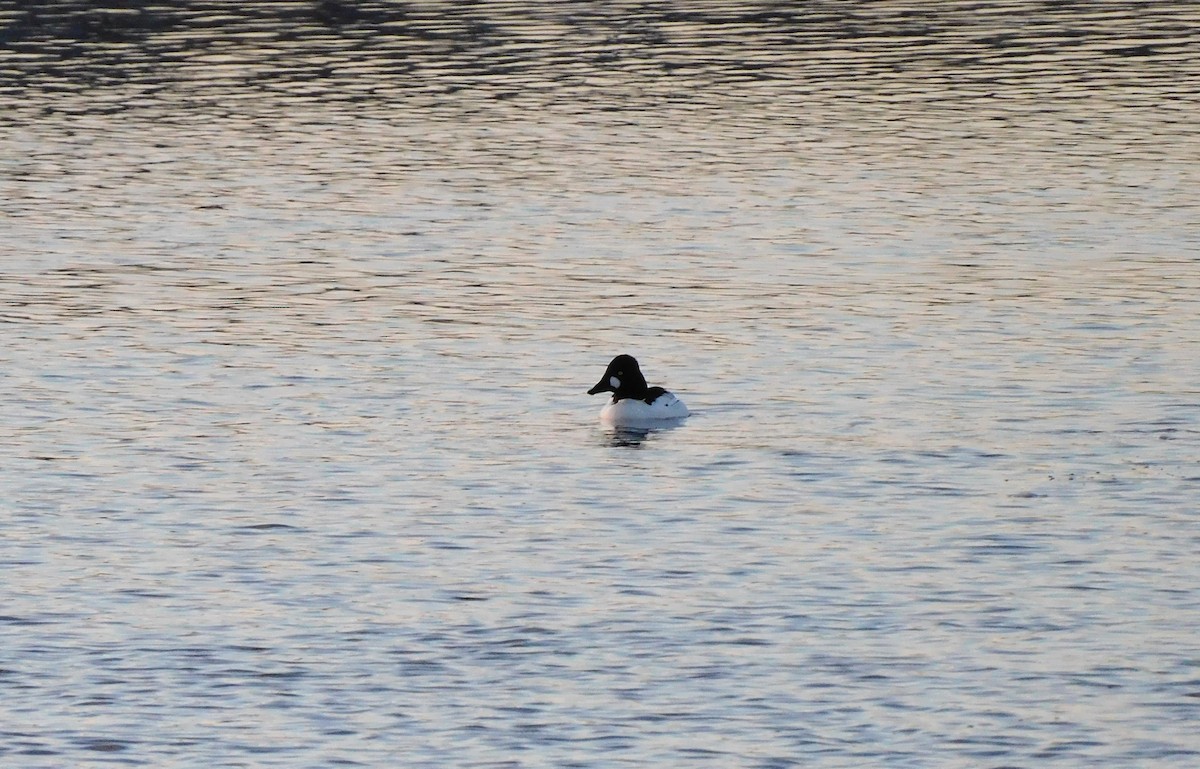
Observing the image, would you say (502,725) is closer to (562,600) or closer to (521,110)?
(562,600)

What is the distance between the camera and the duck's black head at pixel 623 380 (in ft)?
82.3

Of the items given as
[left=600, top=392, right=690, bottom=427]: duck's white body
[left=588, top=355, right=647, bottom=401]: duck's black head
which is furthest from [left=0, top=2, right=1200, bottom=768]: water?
[left=588, top=355, right=647, bottom=401]: duck's black head

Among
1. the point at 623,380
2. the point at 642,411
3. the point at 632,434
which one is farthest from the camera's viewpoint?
the point at 623,380

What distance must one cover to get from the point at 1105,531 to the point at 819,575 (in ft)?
8.62

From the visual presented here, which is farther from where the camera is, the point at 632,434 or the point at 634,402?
the point at 634,402

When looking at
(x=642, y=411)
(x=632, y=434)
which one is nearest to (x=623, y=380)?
(x=642, y=411)

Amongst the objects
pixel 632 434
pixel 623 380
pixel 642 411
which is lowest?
pixel 632 434

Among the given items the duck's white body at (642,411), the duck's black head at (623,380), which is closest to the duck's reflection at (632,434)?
the duck's white body at (642,411)

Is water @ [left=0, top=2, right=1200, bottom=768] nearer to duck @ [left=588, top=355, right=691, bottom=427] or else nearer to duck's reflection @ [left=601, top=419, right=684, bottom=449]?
duck's reflection @ [left=601, top=419, right=684, bottom=449]

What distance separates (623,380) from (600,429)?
590 millimetres

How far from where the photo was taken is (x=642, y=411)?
24.7 metres

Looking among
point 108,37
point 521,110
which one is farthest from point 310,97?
point 108,37

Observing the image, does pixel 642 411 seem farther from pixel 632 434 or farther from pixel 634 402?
pixel 632 434

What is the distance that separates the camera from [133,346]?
28.9 m
